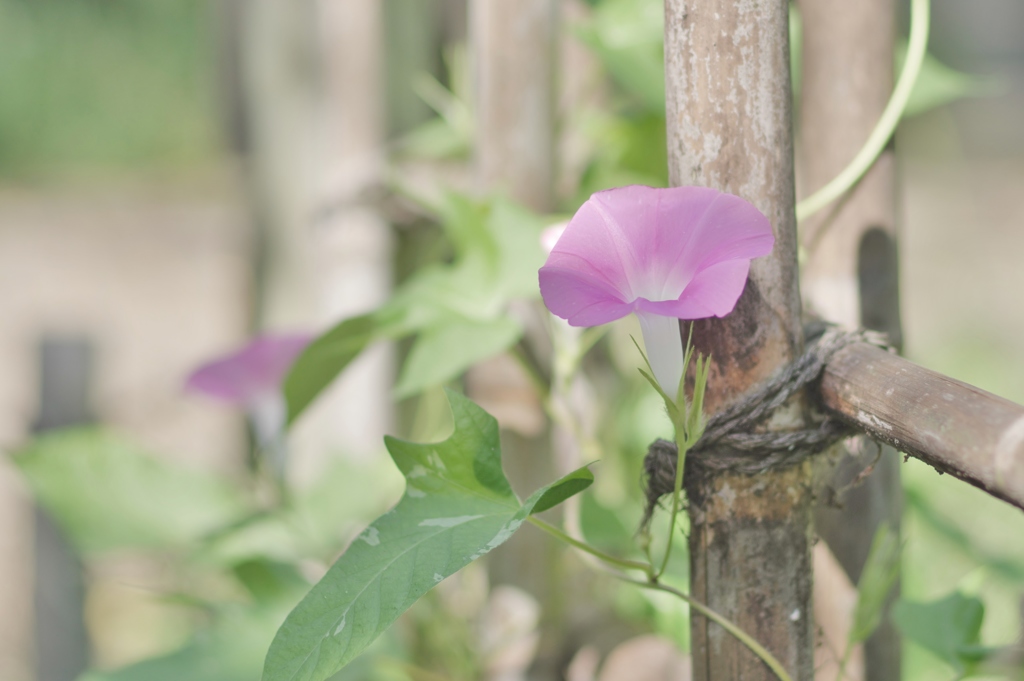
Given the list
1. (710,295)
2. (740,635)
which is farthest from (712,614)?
(710,295)

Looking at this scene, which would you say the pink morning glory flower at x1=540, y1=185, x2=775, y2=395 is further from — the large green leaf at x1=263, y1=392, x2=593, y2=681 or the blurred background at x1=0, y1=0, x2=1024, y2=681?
the blurred background at x1=0, y1=0, x2=1024, y2=681

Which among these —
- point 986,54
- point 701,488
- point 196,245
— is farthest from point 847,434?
point 986,54

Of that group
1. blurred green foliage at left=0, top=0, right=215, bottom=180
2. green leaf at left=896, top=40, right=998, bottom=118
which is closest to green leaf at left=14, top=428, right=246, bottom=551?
green leaf at left=896, top=40, right=998, bottom=118

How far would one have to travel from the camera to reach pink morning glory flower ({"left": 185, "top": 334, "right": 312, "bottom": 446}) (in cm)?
60

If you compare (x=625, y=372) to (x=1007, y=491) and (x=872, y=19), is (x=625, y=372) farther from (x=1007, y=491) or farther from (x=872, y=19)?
(x=1007, y=491)

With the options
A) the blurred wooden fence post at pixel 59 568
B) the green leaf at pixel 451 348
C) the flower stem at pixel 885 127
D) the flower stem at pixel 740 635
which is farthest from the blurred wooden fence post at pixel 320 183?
the flower stem at pixel 740 635

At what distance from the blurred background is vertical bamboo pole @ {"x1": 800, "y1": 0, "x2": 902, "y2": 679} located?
0.05 metres

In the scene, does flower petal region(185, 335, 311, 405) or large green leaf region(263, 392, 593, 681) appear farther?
flower petal region(185, 335, 311, 405)

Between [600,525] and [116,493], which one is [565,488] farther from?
[116,493]

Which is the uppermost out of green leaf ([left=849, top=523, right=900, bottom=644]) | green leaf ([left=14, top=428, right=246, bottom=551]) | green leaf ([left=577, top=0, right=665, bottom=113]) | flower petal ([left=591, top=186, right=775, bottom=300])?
green leaf ([left=577, top=0, right=665, bottom=113])

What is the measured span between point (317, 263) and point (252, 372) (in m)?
0.32

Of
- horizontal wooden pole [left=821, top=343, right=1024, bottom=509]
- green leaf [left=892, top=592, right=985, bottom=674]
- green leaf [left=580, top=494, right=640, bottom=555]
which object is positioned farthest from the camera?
green leaf [left=580, top=494, right=640, bottom=555]

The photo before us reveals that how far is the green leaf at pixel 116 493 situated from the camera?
67 centimetres

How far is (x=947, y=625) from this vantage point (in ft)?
1.27
